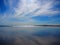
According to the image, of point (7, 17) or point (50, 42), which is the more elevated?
point (7, 17)

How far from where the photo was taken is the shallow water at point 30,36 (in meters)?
1.75

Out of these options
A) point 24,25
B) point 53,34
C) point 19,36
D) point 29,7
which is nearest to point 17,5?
point 29,7

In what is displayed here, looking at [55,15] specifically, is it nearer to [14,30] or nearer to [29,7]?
[29,7]

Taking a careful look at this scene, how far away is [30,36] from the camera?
1.76 meters

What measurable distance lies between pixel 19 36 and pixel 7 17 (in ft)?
0.95

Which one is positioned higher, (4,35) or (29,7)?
(29,7)

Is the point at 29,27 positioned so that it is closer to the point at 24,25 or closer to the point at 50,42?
the point at 24,25

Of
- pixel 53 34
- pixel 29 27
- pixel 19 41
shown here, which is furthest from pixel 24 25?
pixel 53 34

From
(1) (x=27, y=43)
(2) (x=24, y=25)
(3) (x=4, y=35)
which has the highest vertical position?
(2) (x=24, y=25)

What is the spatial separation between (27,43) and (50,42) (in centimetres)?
29

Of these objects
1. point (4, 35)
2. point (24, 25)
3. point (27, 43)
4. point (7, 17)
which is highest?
point (7, 17)

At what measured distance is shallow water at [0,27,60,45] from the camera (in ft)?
5.75

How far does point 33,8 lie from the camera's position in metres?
1.80

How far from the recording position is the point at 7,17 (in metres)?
1.81
